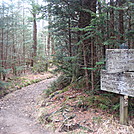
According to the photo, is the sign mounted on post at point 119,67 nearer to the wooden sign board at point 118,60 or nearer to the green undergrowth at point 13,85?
the wooden sign board at point 118,60

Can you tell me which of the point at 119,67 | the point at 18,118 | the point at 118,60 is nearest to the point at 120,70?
the point at 119,67

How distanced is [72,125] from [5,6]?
12503mm

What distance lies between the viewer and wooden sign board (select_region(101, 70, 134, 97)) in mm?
3518

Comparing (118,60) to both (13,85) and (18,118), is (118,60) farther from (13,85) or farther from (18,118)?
(13,85)

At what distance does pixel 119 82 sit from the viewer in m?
3.71

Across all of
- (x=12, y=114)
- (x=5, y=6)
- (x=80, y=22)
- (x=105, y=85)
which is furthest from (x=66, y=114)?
(x=5, y=6)

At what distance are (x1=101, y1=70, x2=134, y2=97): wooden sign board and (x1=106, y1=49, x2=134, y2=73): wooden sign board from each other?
0.18m

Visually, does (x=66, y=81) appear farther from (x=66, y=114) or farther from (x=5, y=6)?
(x=5, y=6)

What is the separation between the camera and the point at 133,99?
4848 mm

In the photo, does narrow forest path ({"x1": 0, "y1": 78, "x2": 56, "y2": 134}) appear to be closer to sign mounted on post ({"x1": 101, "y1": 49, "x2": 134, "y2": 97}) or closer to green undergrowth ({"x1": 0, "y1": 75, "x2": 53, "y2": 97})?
green undergrowth ({"x1": 0, "y1": 75, "x2": 53, "y2": 97})

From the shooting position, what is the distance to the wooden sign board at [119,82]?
3.52 meters

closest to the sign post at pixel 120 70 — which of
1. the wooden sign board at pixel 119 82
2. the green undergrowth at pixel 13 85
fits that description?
the wooden sign board at pixel 119 82

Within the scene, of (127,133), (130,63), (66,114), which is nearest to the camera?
(127,133)

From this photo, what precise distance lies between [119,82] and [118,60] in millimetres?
607
